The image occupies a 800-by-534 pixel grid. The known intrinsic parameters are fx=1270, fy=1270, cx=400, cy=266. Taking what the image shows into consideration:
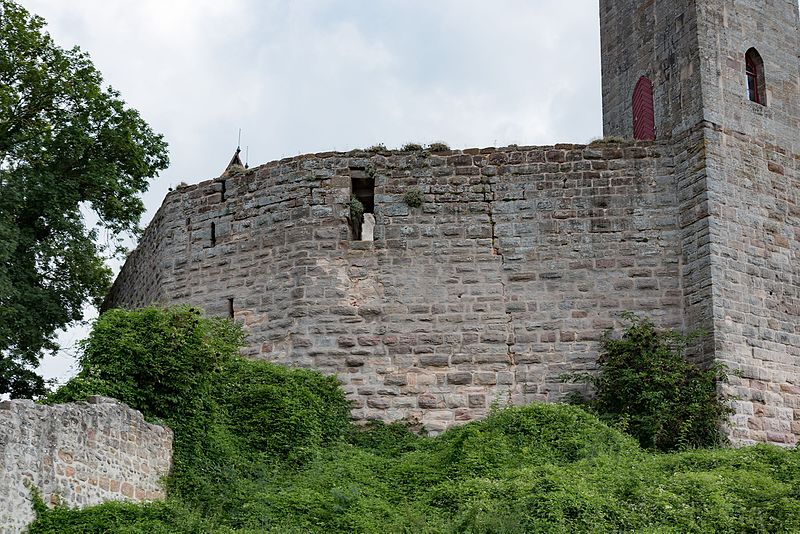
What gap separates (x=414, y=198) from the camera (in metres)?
17.5

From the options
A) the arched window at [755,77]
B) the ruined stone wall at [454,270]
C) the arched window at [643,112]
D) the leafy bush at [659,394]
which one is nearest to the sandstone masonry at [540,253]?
the ruined stone wall at [454,270]

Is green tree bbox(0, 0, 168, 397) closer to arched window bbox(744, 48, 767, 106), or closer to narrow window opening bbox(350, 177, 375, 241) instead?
narrow window opening bbox(350, 177, 375, 241)

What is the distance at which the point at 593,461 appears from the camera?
13.4 m

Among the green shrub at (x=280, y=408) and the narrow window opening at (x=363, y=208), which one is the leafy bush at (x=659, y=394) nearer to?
the green shrub at (x=280, y=408)

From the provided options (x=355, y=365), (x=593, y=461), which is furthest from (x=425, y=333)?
(x=593, y=461)

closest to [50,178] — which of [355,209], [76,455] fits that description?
[355,209]

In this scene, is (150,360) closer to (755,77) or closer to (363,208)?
(363,208)

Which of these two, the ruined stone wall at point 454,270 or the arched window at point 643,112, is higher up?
the arched window at point 643,112

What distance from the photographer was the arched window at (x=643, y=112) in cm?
1845

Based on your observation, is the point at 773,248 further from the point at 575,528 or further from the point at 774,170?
the point at 575,528

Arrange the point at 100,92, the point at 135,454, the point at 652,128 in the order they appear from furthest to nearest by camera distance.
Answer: the point at 100,92 → the point at 652,128 → the point at 135,454

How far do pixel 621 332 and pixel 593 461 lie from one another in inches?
146

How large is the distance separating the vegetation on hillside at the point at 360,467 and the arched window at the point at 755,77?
5869 mm

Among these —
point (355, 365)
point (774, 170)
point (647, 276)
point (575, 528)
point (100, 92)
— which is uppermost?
point (100, 92)
